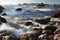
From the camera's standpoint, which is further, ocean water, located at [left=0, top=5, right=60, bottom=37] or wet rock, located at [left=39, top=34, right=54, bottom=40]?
ocean water, located at [left=0, top=5, right=60, bottom=37]

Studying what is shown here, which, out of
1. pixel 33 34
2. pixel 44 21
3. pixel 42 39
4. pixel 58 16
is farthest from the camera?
pixel 58 16

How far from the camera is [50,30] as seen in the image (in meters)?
21.8

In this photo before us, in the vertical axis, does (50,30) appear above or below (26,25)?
below

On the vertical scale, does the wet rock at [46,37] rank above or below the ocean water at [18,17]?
below

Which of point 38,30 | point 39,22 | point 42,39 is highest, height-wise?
point 39,22

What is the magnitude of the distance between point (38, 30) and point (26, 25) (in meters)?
4.82

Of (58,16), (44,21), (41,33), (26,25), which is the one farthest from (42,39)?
(58,16)

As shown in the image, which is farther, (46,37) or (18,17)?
(18,17)

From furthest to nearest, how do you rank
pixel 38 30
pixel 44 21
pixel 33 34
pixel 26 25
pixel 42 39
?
1. pixel 44 21
2. pixel 26 25
3. pixel 38 30
4. pixel 33 34
5. pixel 42 39

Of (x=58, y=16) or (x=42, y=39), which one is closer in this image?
(x=42, y=39)

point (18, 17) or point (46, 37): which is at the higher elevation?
point (18, 17)

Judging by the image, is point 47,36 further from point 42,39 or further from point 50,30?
point 50,30

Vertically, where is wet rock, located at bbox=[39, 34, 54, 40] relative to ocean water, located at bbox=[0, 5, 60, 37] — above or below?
below

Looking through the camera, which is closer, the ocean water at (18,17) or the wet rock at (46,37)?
the wet rock at (46,37)
